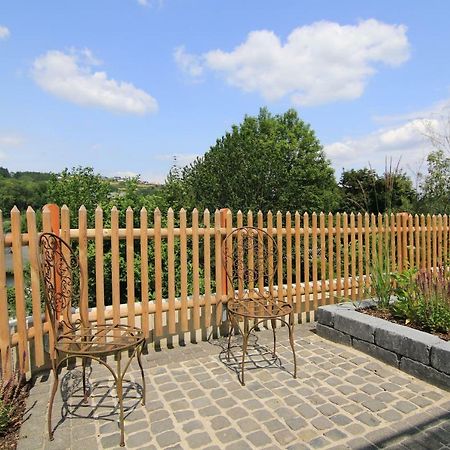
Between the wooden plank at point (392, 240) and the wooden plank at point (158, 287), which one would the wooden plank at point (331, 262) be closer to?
the wooden plank at point (392, 240)

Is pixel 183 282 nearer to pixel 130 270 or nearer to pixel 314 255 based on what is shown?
pixel 130 270

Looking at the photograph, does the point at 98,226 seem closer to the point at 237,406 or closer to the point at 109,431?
the point at 109,431

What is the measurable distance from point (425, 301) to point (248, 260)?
6.09 ft

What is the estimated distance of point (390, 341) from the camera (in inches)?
128

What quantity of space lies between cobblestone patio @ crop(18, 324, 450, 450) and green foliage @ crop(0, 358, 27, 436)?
0.24ft

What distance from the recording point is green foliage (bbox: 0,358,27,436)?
223 centimetres

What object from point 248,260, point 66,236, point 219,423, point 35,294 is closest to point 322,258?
point 248,260

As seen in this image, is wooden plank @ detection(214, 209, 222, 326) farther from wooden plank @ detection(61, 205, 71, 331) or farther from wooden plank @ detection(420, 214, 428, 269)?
wooden plank @ detection(420, 214, 428, 269)

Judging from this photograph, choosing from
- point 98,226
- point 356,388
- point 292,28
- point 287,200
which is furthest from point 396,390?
point 287,200

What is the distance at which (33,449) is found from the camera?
208 cm

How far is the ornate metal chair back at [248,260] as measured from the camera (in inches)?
156

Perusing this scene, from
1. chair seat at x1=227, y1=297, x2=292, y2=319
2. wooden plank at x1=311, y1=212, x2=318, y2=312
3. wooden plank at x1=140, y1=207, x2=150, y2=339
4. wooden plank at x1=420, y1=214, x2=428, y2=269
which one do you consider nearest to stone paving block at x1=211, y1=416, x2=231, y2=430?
chair seat at x1=227, y1=297, x2=292, y2=319

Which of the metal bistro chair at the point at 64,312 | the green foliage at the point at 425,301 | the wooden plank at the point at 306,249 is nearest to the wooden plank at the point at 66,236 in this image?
the metal bistro chair at the point at 64,312

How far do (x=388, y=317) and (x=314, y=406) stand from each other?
1.73 meters
